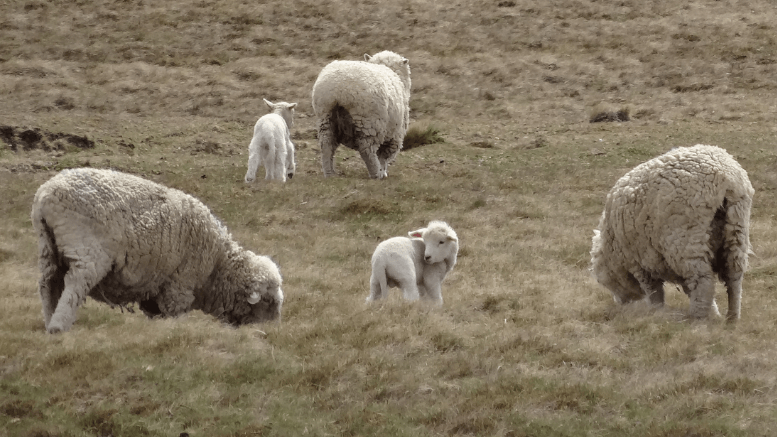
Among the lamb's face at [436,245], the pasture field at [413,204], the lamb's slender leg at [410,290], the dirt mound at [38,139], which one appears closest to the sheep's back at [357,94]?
the pasture field at [413,204]

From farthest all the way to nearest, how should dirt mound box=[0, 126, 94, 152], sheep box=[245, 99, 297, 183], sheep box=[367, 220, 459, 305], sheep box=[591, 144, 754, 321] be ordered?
dirt mound box=[0, 126, 94, 152]
sheep box=[245, 99, 297, 183]
sheep box=[367, 220, 459, 305]
sheep box=[591, 144, 754, 321]

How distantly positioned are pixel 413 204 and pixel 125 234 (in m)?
8.26

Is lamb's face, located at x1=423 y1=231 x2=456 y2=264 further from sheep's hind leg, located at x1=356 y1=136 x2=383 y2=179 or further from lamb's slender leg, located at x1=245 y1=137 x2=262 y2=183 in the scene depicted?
sheep's hind leg, located at x1=356 y1=136 x2=383 y2=179

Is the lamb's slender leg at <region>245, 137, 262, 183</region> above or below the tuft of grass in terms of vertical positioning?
above

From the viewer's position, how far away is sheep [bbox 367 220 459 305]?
10.9 m

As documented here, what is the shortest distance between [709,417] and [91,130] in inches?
729

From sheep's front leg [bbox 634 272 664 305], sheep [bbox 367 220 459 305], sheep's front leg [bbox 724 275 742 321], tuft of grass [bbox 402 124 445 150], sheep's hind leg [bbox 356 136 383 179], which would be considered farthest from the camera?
tuft of grass [bbox 402 124 445 150]

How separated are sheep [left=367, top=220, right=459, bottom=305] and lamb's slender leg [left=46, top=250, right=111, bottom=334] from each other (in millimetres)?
3315

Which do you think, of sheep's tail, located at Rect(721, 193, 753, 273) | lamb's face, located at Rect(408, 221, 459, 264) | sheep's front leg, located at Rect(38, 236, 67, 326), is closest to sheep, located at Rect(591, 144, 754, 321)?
sheep's tail, located at Rect(721, 193, 753, 273)

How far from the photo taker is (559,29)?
1332 inches

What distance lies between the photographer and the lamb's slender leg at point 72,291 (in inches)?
359

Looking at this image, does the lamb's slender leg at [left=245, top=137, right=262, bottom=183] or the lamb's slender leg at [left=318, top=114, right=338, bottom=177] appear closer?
the lamb's slender leg at [left=245, top=137, right=262, bottom=183]

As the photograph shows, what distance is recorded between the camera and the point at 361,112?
1855 centimetres

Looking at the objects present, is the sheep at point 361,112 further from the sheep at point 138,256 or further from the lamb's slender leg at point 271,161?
the sheep at point 138,256
